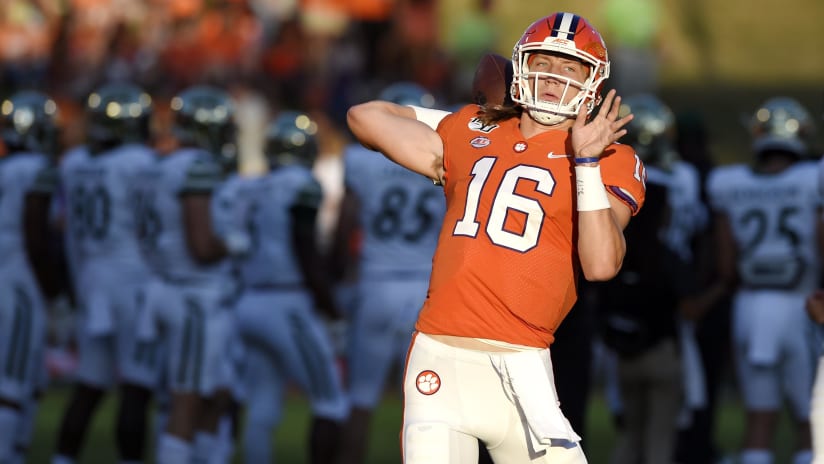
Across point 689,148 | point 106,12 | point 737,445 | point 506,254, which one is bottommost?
point 737,445

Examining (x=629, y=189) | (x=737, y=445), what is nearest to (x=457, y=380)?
(x=629, y=189)

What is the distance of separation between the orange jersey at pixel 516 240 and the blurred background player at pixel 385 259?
162 inches

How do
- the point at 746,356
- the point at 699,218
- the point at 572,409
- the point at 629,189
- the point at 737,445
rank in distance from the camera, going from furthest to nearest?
1. the point at 737,445
2. the point at 699,218
3. the point at 746,356
4. the point at 572,409
5. the point at 629,189

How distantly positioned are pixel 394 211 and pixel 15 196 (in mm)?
2235

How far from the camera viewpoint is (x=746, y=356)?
8648mm

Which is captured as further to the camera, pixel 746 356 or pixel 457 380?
pixel 746 356

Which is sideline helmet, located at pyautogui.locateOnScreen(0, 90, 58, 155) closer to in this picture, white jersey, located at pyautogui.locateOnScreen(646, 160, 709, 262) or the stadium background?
white jersey, located at pyautogui.locateOnScreen(646, 160, 709, 262)

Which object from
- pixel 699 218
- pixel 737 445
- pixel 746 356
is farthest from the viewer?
pixel 737 445

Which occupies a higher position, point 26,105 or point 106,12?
point 106,12

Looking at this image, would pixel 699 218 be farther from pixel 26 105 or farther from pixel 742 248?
pixel 26 105


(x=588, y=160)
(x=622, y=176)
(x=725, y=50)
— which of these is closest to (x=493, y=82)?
(x=622, y=176)

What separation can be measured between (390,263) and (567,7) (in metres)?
11.0

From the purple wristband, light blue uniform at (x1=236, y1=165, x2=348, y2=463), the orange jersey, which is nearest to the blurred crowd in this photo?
light blue uniform at (x1=236, y1=165, x2=348, y2=463)

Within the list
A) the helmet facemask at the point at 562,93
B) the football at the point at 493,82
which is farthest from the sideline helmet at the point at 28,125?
the helmet facemask at the point at 562,93
